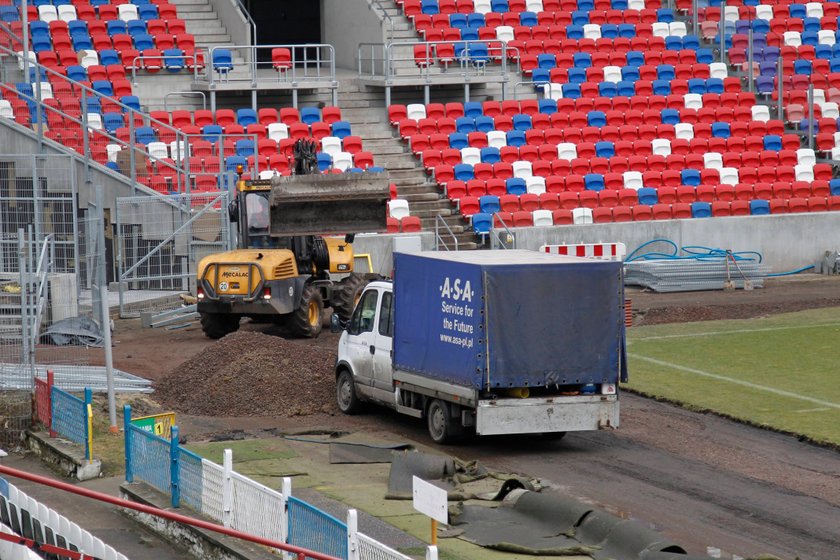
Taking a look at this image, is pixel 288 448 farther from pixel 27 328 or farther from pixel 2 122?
pixel 2 122

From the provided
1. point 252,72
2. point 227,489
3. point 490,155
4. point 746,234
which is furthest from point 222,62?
point 227,489

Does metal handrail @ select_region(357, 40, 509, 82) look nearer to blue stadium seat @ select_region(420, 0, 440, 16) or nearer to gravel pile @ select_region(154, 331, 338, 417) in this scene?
blue stadium seat @ select_region(420, 0, 440, 16)

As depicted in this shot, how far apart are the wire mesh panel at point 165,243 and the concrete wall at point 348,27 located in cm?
1107

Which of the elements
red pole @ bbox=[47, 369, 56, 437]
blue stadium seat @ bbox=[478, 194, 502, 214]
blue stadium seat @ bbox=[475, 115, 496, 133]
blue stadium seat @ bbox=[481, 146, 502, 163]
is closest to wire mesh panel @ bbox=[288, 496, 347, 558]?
red pole @ bbox=[47, 369, 56, 437]

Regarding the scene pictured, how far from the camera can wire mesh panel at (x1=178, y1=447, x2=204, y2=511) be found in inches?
582

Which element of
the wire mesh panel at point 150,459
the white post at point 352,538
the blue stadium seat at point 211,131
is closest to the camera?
the white post at point 352,538

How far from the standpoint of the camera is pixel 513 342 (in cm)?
1747

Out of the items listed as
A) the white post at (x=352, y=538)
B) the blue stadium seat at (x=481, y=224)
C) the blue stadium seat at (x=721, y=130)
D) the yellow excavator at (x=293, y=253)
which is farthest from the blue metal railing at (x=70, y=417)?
the blue stadium seat at (x=721, y=130)

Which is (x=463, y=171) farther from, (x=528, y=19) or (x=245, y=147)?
(x=528, y=19)

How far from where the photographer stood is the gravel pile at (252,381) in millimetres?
20844

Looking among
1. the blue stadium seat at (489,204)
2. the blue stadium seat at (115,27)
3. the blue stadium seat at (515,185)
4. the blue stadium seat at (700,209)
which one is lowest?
the blue stadium seat at (700,209)

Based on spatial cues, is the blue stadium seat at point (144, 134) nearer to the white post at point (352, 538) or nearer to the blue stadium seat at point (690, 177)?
the blue stadium seat at point (690, 177)

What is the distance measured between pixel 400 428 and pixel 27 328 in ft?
16.9

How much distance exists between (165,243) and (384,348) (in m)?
11.1
